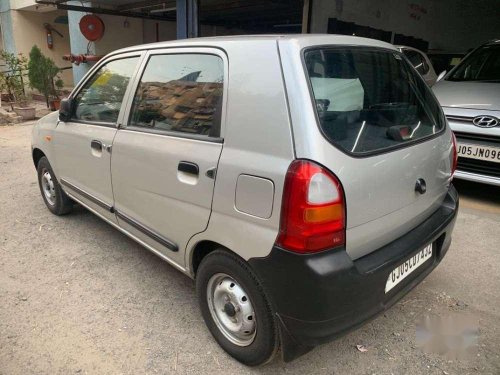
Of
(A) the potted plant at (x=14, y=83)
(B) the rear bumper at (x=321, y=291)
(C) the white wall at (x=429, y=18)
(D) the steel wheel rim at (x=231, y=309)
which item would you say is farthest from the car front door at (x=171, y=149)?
(A) the potted plant at (x=14, y=83)

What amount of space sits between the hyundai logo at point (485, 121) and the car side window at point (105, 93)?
3.46 m

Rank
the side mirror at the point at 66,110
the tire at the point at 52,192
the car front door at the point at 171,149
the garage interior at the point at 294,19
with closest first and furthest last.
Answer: the car front door at the point at 171,149
the side mirror at the point at 66,110
the tire at the point at 52,192
the garage interior at the point at 294,19

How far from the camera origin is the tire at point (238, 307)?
193 centimetres

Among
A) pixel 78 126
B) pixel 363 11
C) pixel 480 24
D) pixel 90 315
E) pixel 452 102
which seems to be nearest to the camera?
pixel 90 315

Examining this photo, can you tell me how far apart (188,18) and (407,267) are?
6760 millimetres

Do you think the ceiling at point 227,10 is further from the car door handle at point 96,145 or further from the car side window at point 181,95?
the car side window at point 181,95

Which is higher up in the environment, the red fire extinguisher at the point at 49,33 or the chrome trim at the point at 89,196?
the red fire extinguisher at the point at 49,33

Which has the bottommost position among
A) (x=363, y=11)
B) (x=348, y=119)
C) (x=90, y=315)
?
(x=90, y=315)

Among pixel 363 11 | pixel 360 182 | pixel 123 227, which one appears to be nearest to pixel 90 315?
pixel 123 227

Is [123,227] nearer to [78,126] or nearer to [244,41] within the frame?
[78,126]

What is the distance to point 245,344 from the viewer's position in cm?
214

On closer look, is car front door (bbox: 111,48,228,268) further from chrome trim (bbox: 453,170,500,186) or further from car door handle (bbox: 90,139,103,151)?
chrome trim (bbox: 453,170,500,186)

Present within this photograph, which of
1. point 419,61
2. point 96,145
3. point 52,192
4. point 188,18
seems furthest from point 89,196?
point 419,61

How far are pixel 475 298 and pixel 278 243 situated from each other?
5.97 ft
